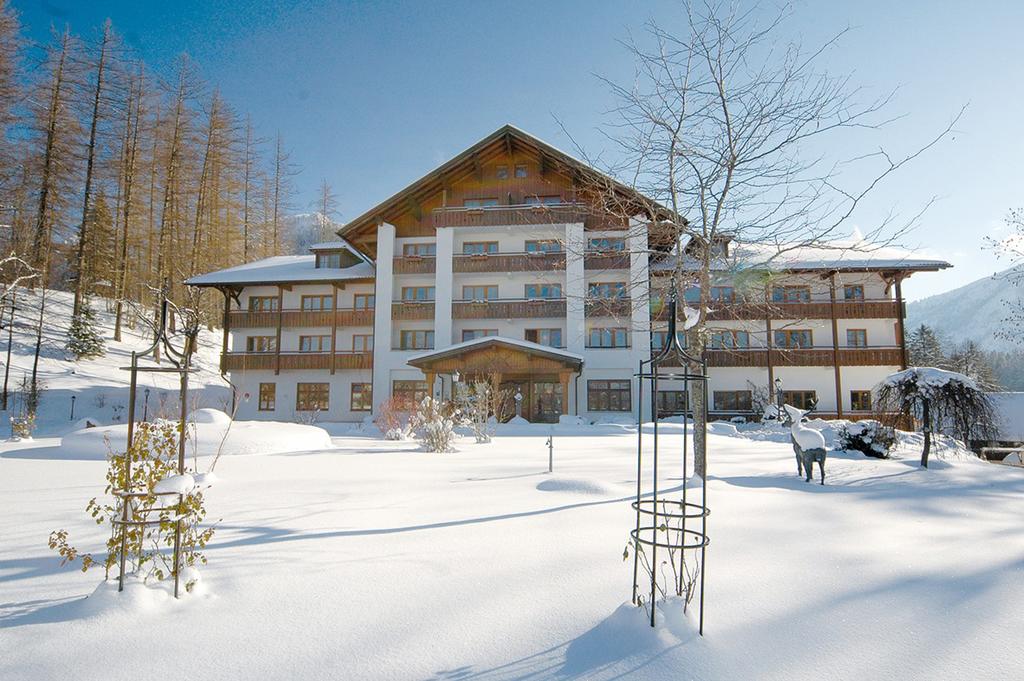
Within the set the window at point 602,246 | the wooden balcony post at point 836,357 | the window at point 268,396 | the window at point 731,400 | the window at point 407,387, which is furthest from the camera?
the window at point 268,396

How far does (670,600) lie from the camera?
3434 millimetres

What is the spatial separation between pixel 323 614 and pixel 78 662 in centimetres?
122

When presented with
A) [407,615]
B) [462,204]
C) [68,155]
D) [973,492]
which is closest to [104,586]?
[407,615]

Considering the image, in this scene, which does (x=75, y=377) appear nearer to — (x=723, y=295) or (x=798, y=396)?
(x=723, y=295)

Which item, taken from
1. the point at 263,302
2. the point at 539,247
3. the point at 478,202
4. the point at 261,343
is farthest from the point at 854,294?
the point at 261,343

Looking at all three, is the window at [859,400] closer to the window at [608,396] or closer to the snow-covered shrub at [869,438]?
the window at [608,396]

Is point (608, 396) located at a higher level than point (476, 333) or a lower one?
lower

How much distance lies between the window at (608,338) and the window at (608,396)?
2.03 m

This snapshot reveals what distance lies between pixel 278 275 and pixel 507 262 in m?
13.0

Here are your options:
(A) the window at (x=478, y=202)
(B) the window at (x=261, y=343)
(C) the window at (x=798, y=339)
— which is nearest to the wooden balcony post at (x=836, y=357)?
(C) the window at (x=798, y=339)

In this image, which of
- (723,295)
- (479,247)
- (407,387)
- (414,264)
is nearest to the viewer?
(723,295)

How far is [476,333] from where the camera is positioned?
101ft

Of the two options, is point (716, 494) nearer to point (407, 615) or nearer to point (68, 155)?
point (407, 615)

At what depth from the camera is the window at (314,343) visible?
3269cm
